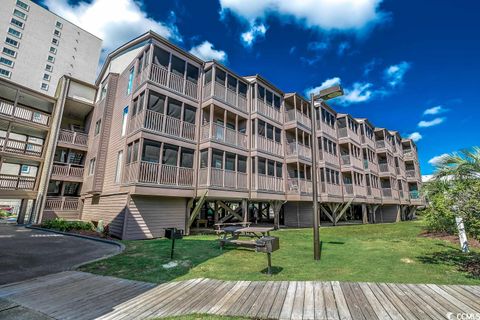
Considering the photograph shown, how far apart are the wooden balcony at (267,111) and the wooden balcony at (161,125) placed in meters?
5.91

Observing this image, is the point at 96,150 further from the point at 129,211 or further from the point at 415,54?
the point at 415,54

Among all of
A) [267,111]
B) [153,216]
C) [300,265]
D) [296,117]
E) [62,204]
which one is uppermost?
[296,117]

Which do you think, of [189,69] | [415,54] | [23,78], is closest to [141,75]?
Answer: [189,69]

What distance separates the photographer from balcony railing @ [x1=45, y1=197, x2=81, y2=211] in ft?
58.5

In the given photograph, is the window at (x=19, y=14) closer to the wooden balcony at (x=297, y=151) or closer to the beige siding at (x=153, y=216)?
the beige siding at (x=153, y=216)

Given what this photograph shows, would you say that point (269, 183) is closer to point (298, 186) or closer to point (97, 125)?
point (298, 186)

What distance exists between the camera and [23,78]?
→ 4503 centimetres

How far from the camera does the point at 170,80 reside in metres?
14.5

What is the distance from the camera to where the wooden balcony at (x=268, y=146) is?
17.6 meters

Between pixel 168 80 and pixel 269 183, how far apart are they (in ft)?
Result: 32.6

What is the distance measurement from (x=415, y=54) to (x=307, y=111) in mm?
10010

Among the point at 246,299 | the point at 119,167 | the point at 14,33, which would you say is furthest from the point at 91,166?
the point at 14,33

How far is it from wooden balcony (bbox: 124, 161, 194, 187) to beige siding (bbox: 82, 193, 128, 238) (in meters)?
1.32

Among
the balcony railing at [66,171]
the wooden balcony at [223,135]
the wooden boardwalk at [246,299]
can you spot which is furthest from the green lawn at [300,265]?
the balcony railing at [66,171]
